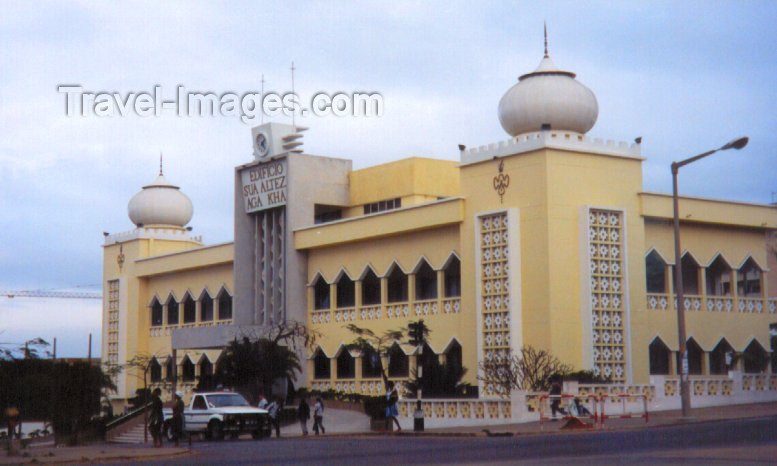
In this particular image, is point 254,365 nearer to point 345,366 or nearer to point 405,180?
point 345,366

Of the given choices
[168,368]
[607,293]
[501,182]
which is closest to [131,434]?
[501,182]

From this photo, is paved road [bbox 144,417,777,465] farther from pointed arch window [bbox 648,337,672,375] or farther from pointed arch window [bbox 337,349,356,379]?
pointed arch window [bbox 337,349,356,379]

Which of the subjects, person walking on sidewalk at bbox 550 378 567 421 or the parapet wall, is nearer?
person walking on sidewalk at bbox 550 378 567 421

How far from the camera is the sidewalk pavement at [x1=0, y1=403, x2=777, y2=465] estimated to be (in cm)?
2473

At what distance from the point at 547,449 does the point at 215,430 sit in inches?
555

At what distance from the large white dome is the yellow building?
0.07 metres

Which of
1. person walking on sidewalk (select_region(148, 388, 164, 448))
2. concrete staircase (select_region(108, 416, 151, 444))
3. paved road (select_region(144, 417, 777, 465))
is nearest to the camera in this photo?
paved road (select_region(144, 417, 777, 465))

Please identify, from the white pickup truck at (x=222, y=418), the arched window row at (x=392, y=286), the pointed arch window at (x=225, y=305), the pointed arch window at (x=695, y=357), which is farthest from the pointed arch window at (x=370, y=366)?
the pointed arch window at (x=225, y=305)

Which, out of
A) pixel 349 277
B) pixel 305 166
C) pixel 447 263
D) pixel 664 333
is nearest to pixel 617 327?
pixel 664 333

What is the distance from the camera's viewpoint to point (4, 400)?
1244 inches

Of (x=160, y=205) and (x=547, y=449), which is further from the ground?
(x=160, y=205)

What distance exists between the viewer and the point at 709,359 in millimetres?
46500

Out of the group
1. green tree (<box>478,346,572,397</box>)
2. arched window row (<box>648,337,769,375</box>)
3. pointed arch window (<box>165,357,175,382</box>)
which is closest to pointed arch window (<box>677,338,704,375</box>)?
arched window row (<box>648,337,769,375</box>)

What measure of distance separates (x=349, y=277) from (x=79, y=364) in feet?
64.9
